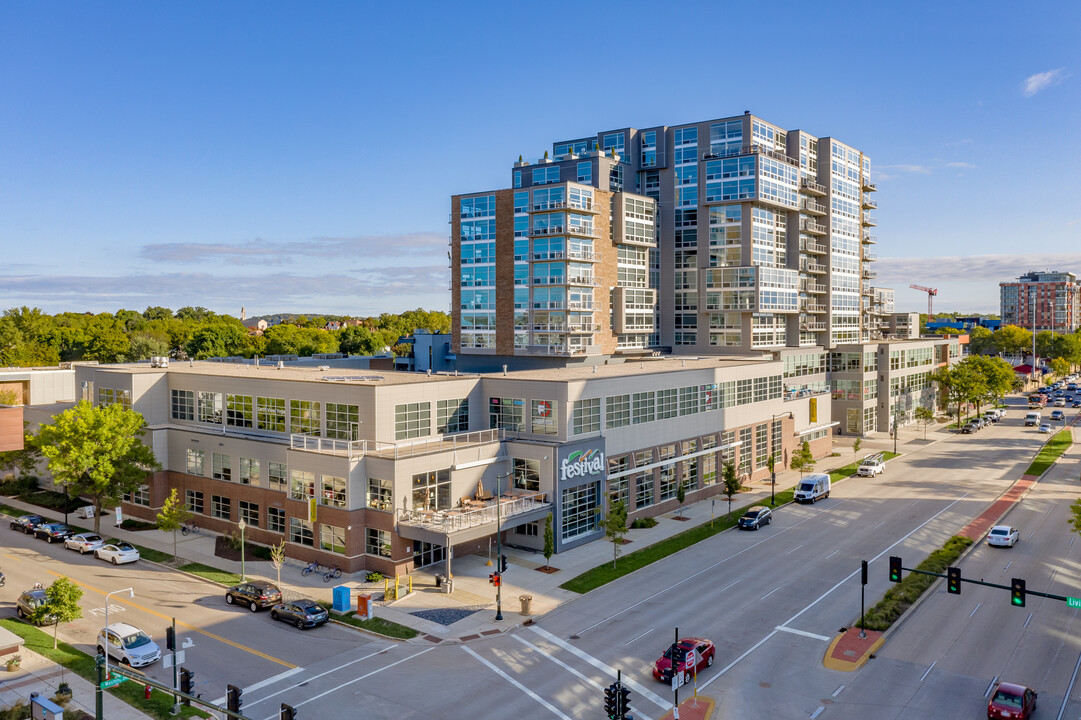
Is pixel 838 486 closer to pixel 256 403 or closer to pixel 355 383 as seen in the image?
pixel 355 383

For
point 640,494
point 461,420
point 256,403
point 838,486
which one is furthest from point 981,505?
point 256,403

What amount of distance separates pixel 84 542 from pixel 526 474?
29.5m

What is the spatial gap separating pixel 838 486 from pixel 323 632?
52127mm

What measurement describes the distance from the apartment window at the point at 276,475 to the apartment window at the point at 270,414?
131 inches

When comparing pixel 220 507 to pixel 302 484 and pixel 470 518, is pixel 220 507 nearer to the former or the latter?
pixel 302 484

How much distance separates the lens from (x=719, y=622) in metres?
37.9

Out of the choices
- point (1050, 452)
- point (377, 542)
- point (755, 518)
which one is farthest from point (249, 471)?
point (1050, 452)

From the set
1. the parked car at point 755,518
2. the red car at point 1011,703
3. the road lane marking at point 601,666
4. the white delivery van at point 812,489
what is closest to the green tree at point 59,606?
the road lane marking at point 601,666

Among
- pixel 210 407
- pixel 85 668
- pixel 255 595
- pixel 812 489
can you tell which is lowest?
pixel 85 668

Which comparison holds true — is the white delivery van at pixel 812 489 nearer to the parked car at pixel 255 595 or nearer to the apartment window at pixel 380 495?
the apartment window at pixel 380 495

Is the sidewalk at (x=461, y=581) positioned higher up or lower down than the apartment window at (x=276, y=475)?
lower down

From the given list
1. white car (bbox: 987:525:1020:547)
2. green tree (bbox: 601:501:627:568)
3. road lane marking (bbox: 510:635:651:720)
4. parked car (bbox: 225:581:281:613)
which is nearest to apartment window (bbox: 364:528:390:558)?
parked car (bbox: 225:581:281:613)

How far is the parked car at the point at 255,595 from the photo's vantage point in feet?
130

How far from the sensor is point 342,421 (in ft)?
165
